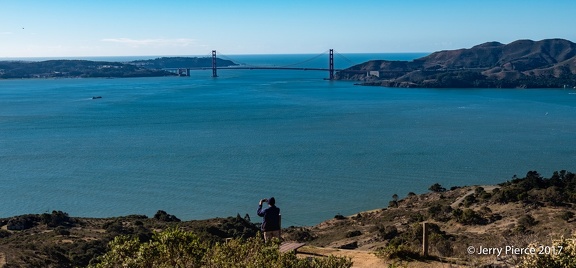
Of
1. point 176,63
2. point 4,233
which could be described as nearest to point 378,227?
point 4,233

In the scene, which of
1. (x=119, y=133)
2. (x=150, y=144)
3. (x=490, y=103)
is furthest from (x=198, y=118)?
(x=490, y=103)

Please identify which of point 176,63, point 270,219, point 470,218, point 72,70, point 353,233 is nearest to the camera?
point 270,219

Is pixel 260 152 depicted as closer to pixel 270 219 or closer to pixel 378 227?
pixel 378 227

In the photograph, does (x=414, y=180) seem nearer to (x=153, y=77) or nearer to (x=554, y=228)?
(x=554, y=228)

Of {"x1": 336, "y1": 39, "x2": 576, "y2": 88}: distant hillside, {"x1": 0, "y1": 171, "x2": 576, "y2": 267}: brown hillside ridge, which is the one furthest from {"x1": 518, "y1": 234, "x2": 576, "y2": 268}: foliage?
{"x1": 336, "y1": 39, "x2": 576, "y2": 88}: distant hillside

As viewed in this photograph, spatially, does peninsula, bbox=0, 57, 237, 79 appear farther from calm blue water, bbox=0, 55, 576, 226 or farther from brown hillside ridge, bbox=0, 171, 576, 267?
brown hillside ridge, bbox=0, 171, 576, 267

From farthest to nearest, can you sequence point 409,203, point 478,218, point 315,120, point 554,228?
point 315,120
point 409,203
point 478,218
point 554,228
